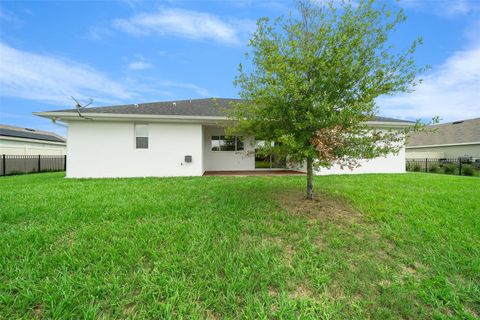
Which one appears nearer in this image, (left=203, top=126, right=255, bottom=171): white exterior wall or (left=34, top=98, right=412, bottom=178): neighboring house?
(left=34, top=98, right=412, bottom=178): neighboring house

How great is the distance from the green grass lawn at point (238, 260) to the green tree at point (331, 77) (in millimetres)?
1450

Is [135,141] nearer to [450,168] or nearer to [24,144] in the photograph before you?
[24,144]

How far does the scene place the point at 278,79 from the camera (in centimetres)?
374

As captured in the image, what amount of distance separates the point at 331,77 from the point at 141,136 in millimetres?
8497

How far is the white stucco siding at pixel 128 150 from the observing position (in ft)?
29.2

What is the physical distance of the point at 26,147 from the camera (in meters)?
17.5

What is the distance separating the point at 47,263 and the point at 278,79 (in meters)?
4.45

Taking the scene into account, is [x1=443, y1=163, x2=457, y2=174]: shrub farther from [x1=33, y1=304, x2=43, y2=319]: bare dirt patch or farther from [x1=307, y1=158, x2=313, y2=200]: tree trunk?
[x1=33, y1=304, x2=43, y2=319]: bare dirt patch

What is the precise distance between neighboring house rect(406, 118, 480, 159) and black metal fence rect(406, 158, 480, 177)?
11.9 feet

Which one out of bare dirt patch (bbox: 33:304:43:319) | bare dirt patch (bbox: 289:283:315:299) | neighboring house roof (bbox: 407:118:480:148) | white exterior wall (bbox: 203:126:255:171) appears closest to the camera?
bare dirt patch (bbox: 33:304:43:319)

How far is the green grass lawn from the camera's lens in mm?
2004

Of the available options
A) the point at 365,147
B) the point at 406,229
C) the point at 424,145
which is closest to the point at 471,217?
the point at 406,229

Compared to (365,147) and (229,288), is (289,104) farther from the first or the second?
(229,288)

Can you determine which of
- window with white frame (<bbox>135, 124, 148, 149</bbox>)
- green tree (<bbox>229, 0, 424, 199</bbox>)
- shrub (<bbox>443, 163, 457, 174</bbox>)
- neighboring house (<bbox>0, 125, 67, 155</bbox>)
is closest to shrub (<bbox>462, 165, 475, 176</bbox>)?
shrub (<bbox>443, 163, 457, 174</bbox>)
